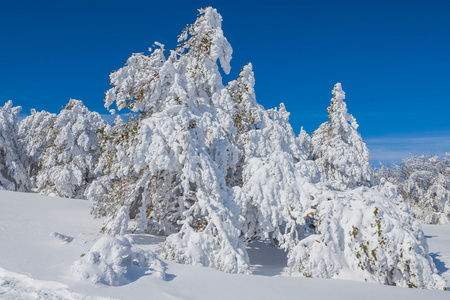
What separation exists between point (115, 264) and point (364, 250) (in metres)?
4.94

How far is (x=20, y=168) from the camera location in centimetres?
2286

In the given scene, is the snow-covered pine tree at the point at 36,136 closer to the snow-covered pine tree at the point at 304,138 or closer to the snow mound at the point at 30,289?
the snow-covered pine tree at the point at 304,138

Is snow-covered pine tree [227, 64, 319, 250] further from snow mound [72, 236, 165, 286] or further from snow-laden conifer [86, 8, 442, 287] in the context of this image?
snow mound [72, 236, 165, 286]

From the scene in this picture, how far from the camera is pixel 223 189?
8.20 m

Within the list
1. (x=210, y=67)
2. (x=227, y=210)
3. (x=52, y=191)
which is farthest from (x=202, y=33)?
(x=52, y=191)

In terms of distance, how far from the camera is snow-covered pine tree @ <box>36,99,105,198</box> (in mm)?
21406

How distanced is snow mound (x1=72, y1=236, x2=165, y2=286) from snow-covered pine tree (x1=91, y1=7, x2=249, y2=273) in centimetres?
131

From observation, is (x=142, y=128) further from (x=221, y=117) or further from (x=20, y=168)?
(x=20, y=168)

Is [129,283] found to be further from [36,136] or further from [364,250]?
[36,136]

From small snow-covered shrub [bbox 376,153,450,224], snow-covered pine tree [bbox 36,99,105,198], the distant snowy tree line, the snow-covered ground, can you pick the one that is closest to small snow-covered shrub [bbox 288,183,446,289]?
the distant snowy tree line

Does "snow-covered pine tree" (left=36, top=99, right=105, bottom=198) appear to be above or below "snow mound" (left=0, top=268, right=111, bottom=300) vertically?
above

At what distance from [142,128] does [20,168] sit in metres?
19.3

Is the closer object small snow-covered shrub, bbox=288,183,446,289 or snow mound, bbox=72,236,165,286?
snow mound, bbox=72,236,165,286

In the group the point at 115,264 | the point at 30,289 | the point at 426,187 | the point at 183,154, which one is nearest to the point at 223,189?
the point at 183,154
